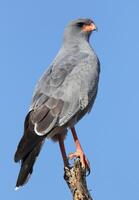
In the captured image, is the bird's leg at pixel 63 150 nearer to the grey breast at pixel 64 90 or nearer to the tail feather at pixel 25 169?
the grey breast at pixel 64 90

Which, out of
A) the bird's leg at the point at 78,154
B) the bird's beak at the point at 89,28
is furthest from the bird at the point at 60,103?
the bird's beak at the point at 89,28

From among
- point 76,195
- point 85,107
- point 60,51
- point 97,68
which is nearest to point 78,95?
point 85,107

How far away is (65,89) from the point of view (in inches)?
338

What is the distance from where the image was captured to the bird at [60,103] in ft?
25.1

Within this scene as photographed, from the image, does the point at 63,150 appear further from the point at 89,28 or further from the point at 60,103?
the point at 89,28

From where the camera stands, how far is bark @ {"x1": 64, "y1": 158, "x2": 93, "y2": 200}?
686 centimetres

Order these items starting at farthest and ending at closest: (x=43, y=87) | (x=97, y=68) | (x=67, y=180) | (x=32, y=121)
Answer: (x=97, y=68), (x=43, y=87), (x=32, y=121), (x=67, y=180)

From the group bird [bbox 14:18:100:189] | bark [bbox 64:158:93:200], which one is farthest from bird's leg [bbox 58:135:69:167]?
bark [bbox 64:158:93:200]

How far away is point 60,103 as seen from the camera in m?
8.38

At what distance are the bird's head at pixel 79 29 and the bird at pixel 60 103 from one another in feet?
1.48

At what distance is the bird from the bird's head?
1.48 ft

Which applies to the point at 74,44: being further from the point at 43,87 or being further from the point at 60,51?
the point at 43,87

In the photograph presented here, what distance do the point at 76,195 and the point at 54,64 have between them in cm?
276

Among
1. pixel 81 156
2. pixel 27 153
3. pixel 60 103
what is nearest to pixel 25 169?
pixel 27 153
